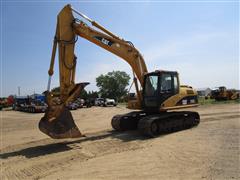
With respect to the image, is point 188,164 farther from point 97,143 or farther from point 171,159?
point 97,143

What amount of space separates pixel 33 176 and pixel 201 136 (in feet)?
21.3

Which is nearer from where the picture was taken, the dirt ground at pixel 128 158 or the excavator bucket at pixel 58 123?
the dirt ground at pixel 128 158

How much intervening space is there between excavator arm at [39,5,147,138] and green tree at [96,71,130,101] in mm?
71710

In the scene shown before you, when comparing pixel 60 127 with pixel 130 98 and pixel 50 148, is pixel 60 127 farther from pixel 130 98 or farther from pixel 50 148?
pixel 130 98

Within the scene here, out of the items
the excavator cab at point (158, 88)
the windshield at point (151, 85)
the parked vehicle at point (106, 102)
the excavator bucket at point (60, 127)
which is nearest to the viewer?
the excavator bucket at point (60, 127)

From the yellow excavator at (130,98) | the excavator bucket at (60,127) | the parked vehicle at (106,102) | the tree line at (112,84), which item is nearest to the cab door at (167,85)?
the yellow excavator at (130,98)

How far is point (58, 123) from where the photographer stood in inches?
375

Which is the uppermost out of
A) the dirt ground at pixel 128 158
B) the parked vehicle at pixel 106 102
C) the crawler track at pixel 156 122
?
the parked vehicle at pixel 106 102

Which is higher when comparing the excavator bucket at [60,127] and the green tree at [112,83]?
the green tree at [112,83]

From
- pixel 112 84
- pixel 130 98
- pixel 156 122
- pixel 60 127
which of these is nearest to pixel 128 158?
pixel 60 127

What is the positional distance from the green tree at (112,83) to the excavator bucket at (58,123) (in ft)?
242

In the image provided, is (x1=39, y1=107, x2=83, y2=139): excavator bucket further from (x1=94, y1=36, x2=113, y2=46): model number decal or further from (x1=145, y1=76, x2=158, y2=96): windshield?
(x1=145, y1=76, x2=158, y2=96): windshield

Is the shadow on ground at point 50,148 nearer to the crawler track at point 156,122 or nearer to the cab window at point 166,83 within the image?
the crawler track at point 156,122

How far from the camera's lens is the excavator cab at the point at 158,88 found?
38.6ft
